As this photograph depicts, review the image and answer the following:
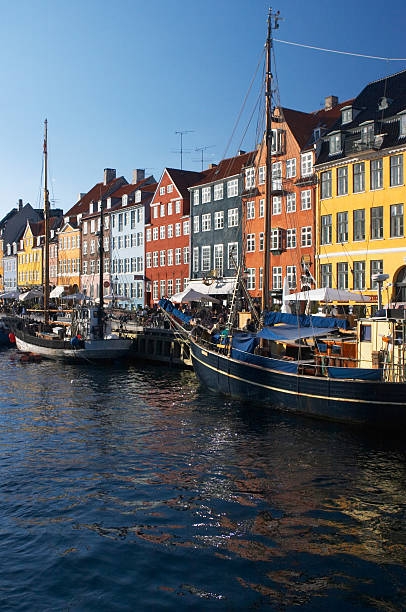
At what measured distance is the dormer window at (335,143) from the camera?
41912mm

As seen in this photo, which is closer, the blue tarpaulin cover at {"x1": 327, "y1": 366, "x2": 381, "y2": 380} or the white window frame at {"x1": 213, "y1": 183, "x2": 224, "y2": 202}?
the blue tarpaulin cover at {"x1": 327, "y1": 366, "x2": 381, "y2": 380}

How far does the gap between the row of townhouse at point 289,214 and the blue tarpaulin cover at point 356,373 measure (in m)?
10.0

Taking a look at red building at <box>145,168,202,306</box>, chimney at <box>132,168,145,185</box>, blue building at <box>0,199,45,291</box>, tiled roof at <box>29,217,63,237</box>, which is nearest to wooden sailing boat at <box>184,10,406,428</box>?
red building at <box>145,168,202,306</box>

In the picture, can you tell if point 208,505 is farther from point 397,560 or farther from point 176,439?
point 176,439

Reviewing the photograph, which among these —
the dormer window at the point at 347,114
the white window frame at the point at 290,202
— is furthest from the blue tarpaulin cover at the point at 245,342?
the dormer window at the point at 347,114

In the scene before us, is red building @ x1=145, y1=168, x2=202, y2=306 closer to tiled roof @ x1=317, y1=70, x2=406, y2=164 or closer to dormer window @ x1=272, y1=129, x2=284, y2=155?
dormer window @ x1=272, y1=129, x2=284, y2=155

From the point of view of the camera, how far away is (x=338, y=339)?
24.6 m

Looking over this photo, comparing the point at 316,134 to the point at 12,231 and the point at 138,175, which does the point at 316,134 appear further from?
the point at 12,231

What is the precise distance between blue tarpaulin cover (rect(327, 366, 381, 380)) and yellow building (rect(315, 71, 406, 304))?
1568cm

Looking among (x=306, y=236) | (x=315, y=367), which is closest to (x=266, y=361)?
(x=315, y=367)

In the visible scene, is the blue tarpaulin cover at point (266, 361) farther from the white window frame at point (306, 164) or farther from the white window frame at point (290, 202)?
the white window frame at point (306, 164)

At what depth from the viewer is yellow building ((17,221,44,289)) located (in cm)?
10012

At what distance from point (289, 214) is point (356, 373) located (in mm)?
27313

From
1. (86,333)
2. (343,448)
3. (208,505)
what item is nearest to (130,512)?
(208,505)
